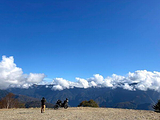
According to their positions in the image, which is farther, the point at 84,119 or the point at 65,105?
the point at 65,105

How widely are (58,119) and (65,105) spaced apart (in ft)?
59.1

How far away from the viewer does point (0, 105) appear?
10231cm

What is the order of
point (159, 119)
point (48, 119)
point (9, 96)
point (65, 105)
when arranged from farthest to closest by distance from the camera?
point (9, 96) < point (65, 105) < point (159, 119) < point (48, 119)

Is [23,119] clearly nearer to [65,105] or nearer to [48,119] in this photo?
[48,119]

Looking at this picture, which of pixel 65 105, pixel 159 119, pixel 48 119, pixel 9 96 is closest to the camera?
pixel 48 119

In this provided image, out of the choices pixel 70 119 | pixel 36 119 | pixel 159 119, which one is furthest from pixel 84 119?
pixel 159 119

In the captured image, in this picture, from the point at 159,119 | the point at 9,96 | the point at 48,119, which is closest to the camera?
the point at 48,119

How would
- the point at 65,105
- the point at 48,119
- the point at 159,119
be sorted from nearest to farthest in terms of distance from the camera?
the point at 48,119 < the point at 159,119 < the point at 65,105

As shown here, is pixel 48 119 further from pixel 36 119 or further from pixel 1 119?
pixel 1 119

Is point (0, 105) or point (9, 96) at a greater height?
point (9, 96)

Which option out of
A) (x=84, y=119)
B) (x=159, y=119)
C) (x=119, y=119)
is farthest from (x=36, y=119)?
(x=159, y=119)

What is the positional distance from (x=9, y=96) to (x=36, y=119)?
91.2 m

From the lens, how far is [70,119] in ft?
71.1

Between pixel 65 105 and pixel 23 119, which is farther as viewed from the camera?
pixel 65 105
